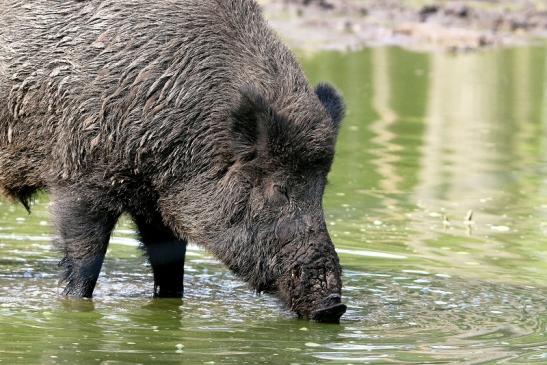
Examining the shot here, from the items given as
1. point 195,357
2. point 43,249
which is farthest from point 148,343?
point 43,249

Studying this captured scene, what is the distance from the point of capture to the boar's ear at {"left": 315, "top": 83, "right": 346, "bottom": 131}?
9.09 m

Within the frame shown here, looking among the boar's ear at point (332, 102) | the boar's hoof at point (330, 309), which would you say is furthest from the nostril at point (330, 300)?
the boar's ear at point (332, 102)

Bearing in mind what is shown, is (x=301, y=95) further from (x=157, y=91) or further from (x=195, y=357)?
(x=195, y=357)

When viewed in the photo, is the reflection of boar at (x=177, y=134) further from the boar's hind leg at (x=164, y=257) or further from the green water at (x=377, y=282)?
the green water at (x=377, y=282)

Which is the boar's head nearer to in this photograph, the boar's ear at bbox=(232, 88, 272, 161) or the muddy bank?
the boar's ear at bbox=(232, 88, 272, 161)

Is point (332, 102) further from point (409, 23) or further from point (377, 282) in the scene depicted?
point (409, 23)

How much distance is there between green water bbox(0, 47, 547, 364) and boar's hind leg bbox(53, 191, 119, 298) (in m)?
0.16

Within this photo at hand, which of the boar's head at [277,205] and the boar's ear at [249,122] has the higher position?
the boar's ear at [249,122]

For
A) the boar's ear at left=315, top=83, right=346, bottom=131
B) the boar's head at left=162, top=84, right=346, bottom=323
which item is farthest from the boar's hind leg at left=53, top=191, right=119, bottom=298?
the boar's ear at left=315, top=83, right=346, bottom=131

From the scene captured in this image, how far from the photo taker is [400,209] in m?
13.4

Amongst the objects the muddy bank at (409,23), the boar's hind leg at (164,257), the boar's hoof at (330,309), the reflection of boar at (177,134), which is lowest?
the boar's hoof at (330,309)

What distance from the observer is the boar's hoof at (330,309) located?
8.53 meters

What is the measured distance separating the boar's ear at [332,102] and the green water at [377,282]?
129cm

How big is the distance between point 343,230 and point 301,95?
11.7 ft
